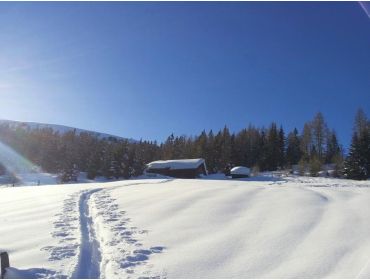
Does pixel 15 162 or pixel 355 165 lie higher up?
pixel 355 165

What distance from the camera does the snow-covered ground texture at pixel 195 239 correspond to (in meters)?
6.36

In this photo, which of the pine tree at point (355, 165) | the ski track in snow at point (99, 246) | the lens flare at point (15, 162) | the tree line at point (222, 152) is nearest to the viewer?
the ski track in snow at point (99, 246)

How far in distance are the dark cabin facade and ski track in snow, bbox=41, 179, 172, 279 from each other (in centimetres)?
5476

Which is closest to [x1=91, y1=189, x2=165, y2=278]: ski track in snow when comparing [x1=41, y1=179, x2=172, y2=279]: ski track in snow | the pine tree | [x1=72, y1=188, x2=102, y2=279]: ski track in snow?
[x1=41, y1=179, x2=172, y2=279]: ski track in snow

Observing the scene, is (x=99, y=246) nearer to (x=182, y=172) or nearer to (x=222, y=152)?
(x=182, y=172)

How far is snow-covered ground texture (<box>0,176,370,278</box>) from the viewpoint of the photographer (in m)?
6.36

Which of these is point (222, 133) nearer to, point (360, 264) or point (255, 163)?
point (255, 163)

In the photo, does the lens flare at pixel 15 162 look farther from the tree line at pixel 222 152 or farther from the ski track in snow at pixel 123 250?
the ski track in snow at pixel 123 250

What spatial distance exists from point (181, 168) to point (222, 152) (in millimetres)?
15988

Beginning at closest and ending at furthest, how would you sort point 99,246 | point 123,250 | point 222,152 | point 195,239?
point 123,250 < point 99,246 < point 195,239 < point 222,152

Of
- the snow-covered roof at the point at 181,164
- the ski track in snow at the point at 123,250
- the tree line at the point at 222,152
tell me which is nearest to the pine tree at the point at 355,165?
the tree line at the point at 222,152

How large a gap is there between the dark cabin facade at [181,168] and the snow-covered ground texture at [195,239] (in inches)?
2119

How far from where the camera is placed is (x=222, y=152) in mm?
81000

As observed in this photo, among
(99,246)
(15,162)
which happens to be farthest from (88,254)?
(15,162)
